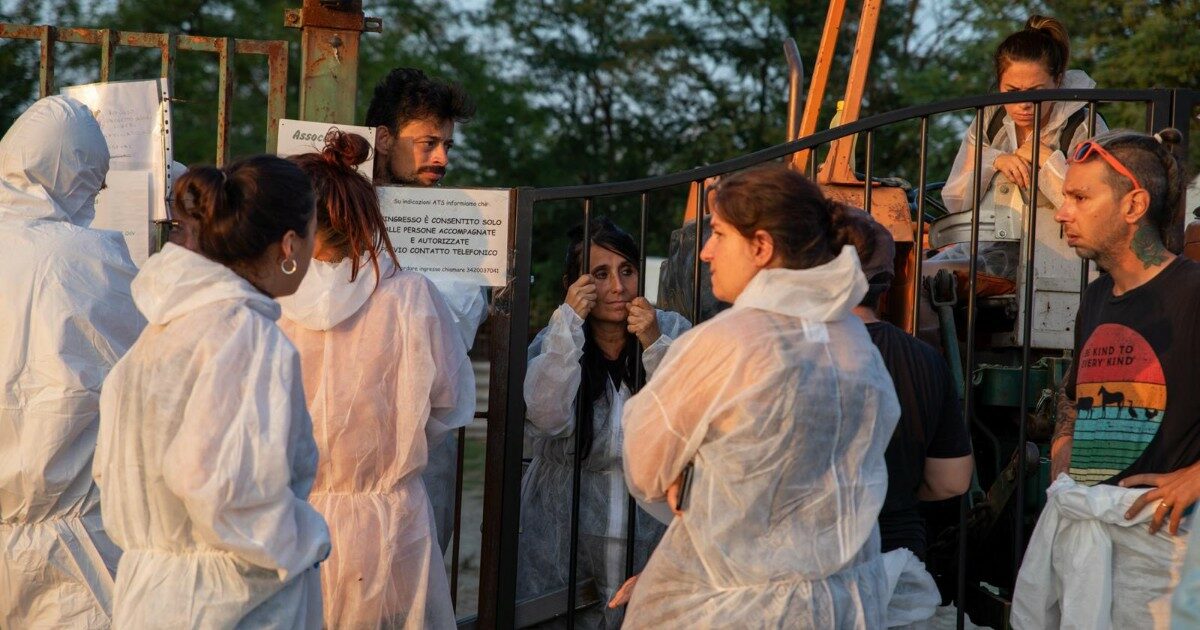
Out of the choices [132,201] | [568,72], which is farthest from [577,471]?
[568,72]

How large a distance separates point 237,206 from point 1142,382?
6.65ft

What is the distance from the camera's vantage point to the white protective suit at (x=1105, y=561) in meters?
3.11

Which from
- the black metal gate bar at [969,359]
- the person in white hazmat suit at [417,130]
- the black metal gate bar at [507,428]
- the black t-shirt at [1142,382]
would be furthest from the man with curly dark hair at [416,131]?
the black t-shirt at [1142,382]

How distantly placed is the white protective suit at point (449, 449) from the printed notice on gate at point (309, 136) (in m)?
0.43

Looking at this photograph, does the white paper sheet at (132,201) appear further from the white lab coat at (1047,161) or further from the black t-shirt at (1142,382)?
the black t-shirt at (1142,382)

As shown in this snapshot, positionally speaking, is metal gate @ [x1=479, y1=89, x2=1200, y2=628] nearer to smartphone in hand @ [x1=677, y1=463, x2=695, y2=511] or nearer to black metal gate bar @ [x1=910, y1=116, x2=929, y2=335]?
black metal gate bar @ [x1=910, y1=116, x2=929, y2=335]

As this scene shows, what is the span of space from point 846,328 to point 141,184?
2.73 meters

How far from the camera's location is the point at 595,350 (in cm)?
422

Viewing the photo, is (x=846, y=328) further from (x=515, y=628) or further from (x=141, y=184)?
(x=141, y=184)

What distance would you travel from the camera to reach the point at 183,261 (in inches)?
101

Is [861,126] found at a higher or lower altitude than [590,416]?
higher

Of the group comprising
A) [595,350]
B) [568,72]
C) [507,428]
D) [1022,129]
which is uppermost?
[568,72]

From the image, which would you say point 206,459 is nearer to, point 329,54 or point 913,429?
point 913,429

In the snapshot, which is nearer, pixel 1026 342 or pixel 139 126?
pixel 1026 342
